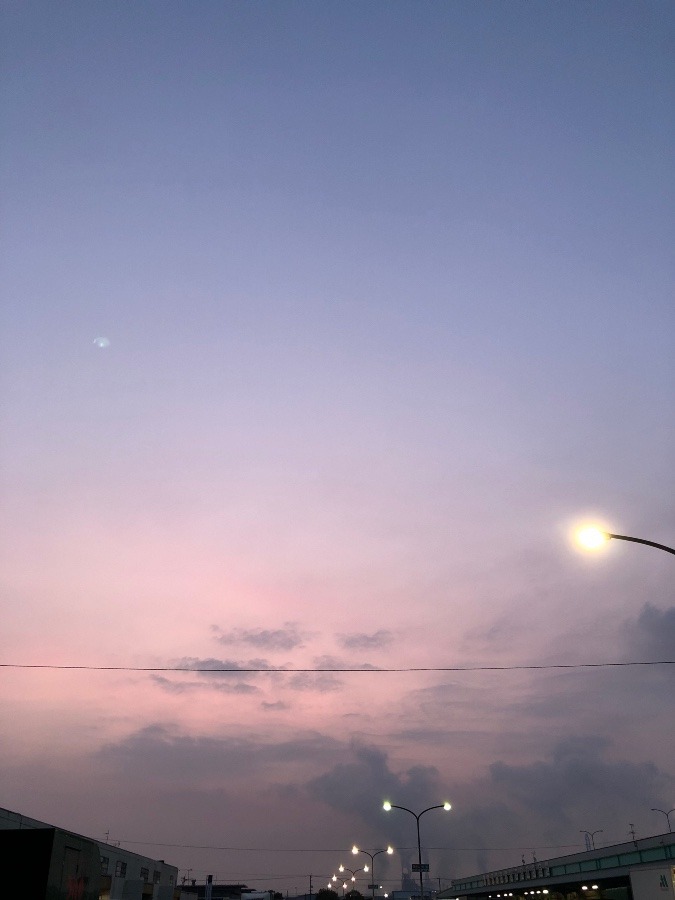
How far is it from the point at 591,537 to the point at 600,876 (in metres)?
49.4

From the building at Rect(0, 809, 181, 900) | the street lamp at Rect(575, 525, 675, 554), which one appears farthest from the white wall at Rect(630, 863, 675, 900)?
the building at Rect(0, 809, 181, 900)

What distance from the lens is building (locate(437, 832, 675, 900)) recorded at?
4115cm

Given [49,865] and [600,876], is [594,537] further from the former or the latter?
[600,876]

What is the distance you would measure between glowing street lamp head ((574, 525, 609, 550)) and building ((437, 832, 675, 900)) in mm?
28394

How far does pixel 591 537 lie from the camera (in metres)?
19.3

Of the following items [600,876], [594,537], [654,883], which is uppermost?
[594,537]

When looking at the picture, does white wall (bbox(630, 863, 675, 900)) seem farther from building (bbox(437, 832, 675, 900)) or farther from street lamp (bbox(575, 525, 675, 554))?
street lamp (bbox(575, 525, 675, 554))

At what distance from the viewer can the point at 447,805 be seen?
57875 millimetres

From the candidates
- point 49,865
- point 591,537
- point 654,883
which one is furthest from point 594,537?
point 654,883

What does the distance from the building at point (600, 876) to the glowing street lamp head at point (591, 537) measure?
28.4 metres

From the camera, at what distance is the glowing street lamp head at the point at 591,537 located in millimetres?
19203

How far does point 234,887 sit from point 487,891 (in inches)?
4878

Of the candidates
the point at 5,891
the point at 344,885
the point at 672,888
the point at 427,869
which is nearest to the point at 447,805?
the point at 427,869

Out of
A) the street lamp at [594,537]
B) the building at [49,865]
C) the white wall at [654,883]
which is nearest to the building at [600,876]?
the white wall at [654,883]
